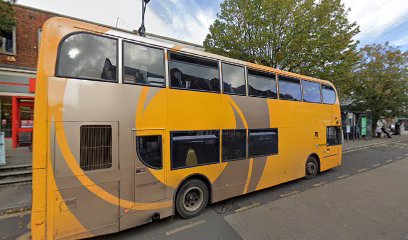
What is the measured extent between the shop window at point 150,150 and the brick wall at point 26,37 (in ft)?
33.7

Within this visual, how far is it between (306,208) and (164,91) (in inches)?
176

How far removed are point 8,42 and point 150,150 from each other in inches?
440

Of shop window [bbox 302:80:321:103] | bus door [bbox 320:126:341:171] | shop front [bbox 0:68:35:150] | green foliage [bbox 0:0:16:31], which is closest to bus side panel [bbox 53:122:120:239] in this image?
shop window [bbox 302:80:321:103]

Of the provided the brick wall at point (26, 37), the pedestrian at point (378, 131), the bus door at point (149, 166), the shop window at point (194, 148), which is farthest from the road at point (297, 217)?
the pedestrian at point (378, 131)

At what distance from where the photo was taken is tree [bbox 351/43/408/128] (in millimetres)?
17656

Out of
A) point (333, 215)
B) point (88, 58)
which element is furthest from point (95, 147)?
point (333, 215)

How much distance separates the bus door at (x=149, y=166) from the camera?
354 cm

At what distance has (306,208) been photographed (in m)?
4.67

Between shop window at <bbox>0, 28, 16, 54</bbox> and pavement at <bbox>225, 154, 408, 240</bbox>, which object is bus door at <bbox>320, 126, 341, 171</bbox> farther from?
shop window at <bbox>0, 28, 16, 54</bbox>

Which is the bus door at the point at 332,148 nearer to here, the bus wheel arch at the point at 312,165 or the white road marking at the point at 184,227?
the bus wheel arch at the point at 312,165

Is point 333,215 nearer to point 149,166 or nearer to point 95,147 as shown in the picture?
point 149,166

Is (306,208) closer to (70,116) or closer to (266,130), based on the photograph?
(266,130)

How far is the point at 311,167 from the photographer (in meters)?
7.19

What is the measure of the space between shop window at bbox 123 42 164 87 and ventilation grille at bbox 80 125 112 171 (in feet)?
3.25
